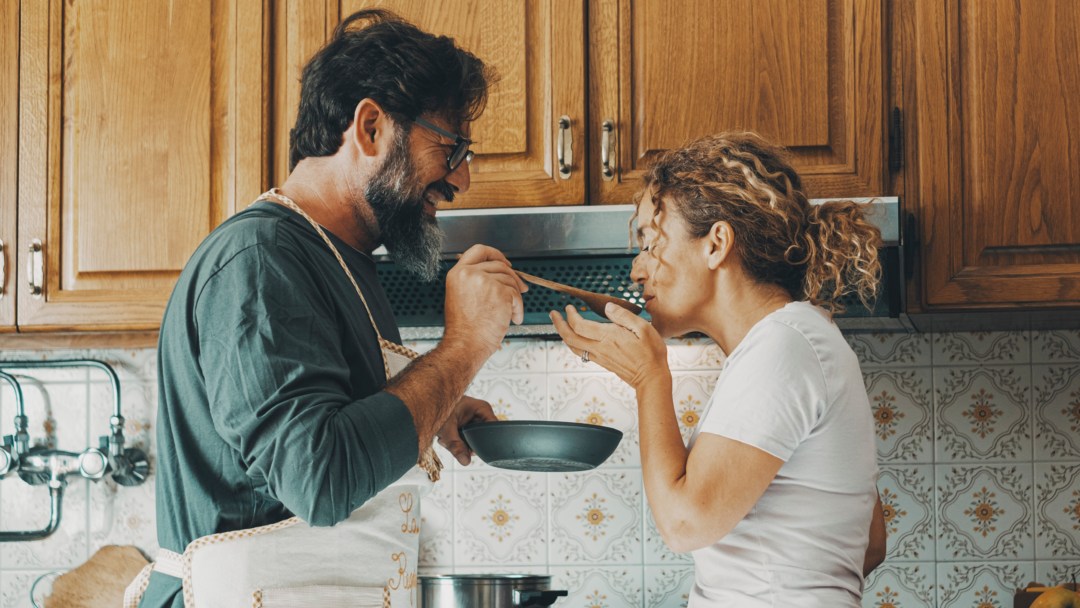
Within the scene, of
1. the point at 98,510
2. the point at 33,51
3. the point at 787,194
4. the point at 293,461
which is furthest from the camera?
the point at 98,510

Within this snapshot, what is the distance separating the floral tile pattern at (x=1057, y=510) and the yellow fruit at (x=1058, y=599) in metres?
0.27

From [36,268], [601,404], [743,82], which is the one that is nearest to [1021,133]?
[743,82]

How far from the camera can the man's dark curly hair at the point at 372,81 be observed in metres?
1.22

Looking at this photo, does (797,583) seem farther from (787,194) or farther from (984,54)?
(984,54)

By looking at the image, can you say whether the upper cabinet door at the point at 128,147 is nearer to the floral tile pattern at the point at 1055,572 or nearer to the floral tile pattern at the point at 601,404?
the floral tile pattern at the point at 601,404

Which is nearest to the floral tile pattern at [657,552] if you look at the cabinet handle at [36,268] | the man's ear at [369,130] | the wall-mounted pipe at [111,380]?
the man's ear at [369,130]

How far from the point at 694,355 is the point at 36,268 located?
1.41 meters

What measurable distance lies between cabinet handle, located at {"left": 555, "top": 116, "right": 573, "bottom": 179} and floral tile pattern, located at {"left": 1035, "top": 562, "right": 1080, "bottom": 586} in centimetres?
132

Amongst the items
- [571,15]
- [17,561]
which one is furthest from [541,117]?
[17,561]

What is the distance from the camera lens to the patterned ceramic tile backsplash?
190 cm

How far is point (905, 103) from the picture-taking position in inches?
64.2

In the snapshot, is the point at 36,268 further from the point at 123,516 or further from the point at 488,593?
the point at 488,593

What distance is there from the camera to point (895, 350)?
196cm

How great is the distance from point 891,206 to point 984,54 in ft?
1.18
